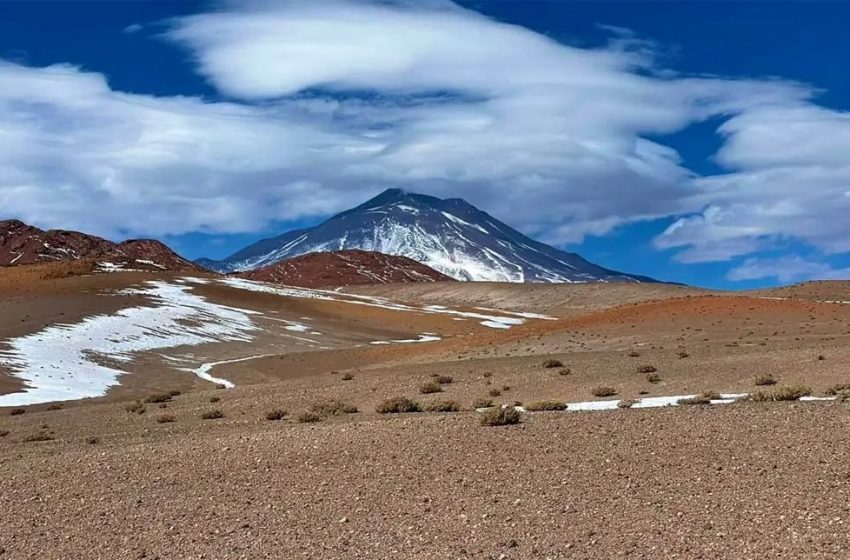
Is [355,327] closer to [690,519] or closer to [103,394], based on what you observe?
[103,394]

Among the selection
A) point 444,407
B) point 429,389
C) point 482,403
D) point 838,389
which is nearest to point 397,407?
point 444,407

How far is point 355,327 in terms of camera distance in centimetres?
7081

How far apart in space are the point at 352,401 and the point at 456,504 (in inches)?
532

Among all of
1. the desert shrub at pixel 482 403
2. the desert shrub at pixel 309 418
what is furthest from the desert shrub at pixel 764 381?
the desert shrub at pixel 309 418

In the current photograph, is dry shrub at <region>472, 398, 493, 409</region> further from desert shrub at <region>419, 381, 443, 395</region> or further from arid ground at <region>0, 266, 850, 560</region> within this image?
desert shrub at <region>419, 381, 443, 395</region>

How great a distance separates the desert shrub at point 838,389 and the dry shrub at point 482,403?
762cm

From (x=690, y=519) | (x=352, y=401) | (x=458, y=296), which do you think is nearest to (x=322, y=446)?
(x=690, y=519)

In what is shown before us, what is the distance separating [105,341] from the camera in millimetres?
48281

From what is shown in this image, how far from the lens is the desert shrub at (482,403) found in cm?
2094

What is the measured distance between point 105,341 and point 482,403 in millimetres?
33087

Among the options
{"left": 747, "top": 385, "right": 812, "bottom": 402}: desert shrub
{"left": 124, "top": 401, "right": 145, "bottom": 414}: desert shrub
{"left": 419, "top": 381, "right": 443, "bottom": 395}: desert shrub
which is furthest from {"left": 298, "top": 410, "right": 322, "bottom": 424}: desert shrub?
{"left": 747, "top": 385, "right": 812, "bottom": 402}: desert shrub

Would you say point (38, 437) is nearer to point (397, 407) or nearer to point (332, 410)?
point (332, 410)

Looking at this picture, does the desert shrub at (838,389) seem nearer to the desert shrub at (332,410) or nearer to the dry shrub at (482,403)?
the dry shrub at (482,403)

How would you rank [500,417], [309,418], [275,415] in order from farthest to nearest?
[275,415] → [309,418] → [500,417]
